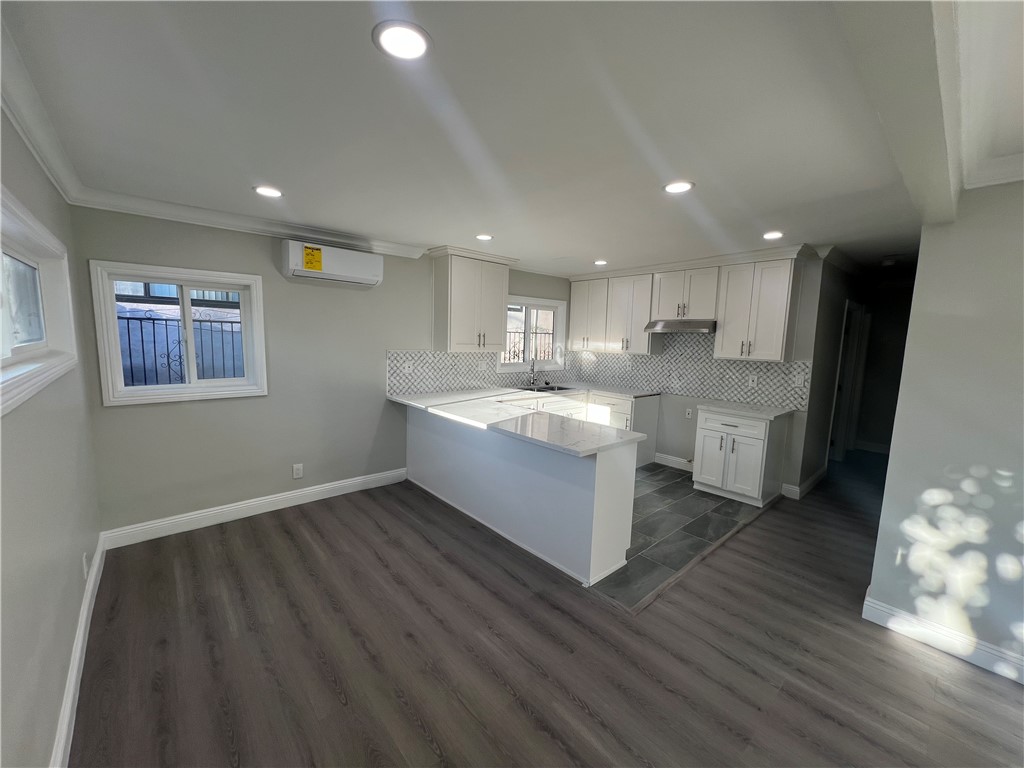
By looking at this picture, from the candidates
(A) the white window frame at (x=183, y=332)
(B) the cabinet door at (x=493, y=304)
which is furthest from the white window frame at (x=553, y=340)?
(A) the white window frame at (x=183, y=332)

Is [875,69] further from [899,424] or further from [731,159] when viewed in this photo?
[899,424]

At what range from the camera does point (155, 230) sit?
2820 millimetres

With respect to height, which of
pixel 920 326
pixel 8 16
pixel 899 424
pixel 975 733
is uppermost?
pixel 8 16

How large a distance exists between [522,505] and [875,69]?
2703 millimetres

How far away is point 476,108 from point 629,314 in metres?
3.79

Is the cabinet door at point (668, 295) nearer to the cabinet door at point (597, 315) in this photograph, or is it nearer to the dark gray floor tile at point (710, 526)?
the cabinet door at point (597, 315)

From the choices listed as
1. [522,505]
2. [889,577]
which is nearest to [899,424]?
[889,577]

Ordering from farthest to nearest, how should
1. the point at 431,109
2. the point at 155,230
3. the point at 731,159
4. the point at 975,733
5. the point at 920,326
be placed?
the point at 155,230 < the point at 920,326 < the point at 731,159 < the point at 975,733 < the point at 431,109

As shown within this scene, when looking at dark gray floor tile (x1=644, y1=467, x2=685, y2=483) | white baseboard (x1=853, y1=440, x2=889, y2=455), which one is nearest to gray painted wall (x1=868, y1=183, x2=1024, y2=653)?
dark gray floor tile (x1=644, y1=467, x2=685, y2=483)

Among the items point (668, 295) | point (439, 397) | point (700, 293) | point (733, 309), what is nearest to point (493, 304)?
point (439, 397)

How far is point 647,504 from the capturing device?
12.5 feet

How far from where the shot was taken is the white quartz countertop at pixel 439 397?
380 centimetres

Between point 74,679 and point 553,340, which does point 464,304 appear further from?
point 74,679

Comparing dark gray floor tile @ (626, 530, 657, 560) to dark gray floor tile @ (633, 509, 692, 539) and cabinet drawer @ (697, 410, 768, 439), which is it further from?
cabinet drawer @ (697, 410, 768, 439)
